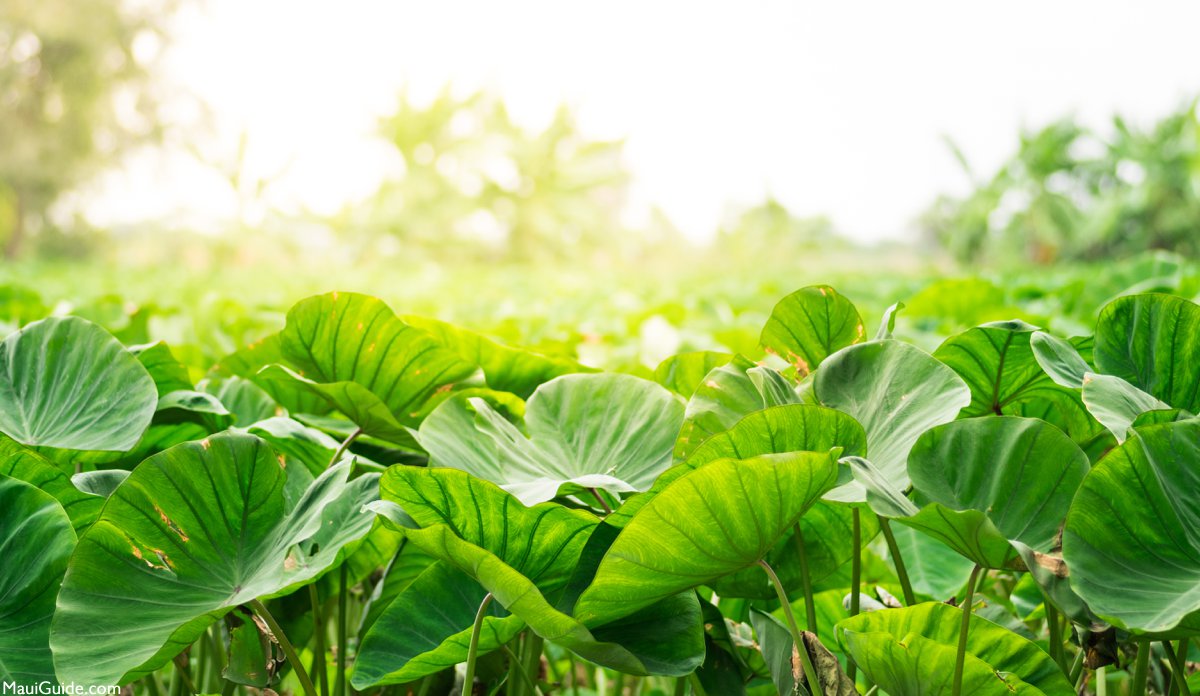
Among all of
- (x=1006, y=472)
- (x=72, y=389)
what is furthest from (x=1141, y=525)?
(x=72, y=389)

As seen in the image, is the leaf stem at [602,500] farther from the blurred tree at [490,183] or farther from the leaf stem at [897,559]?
the blurred tree at [490,183]

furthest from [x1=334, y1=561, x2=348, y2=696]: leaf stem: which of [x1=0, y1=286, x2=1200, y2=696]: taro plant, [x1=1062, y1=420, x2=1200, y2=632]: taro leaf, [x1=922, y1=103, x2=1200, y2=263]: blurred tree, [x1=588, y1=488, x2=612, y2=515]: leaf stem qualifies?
[x1=922, y1=103, x2=1200, y2=263]: blurred tree

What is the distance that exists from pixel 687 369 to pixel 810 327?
0.07 m

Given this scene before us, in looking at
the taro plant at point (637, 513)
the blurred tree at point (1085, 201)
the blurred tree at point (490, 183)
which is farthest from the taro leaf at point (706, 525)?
the blurred tree at point (490, 183)

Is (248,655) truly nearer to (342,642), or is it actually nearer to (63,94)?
(342,642)

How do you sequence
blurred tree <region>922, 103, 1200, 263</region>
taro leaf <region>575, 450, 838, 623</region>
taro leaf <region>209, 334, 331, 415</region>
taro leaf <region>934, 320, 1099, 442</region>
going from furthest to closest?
blurred tree <region>922, 103, 1200, 263</region> → taro leaf <region>209, 334, 331, 415</region> → taro leaf <region>934, 320, 1099, 442</region> → taro leaf <region>575, 450, 838, 623</region>

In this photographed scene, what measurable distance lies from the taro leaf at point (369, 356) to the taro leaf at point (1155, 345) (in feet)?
0.82

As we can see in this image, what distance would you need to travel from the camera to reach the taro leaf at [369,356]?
0.35m

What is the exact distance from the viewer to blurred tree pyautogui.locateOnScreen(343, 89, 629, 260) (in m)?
13.3

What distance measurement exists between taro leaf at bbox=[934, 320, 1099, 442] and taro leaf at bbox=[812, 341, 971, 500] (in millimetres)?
48

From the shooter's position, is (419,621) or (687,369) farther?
(687,369)

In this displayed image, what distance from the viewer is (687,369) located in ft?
1.27

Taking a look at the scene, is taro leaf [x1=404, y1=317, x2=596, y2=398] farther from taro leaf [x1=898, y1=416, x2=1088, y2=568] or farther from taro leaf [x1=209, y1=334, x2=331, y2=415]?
taro leaf [x1=898, y1=416, x2=1088, y2=568]

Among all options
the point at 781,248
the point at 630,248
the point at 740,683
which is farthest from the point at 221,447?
the point at 630,248
